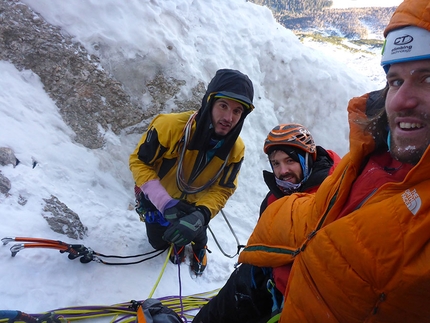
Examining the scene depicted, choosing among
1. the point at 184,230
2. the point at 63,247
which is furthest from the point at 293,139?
the point at 63,247

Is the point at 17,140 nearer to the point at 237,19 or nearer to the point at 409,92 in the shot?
the point at 409,92

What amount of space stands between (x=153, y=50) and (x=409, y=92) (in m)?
5.80

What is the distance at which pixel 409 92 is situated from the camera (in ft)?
3.70

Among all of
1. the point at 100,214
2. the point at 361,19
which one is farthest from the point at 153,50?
the point at 361,19

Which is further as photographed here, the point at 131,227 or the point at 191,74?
the point at 191,74

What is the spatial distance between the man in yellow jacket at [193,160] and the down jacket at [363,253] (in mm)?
1487

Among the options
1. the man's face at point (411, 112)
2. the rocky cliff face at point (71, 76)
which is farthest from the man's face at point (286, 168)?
the rocky cliff face at point (71, 76)

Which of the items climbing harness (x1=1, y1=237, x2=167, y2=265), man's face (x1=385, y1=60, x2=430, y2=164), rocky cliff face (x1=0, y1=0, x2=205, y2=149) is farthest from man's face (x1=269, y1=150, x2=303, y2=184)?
rocky cliff face (x1=0, y1=0, x2=205, y2=149)

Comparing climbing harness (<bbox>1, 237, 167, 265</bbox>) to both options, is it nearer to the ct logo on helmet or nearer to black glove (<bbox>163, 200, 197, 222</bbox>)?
black glove (<bbox>163, 200, 197, 222</bbox>)

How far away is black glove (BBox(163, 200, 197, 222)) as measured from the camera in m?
2.84

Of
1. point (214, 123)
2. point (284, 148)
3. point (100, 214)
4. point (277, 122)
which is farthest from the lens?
point (277, 122)

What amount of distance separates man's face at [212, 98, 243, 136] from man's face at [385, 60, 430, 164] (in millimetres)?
1737

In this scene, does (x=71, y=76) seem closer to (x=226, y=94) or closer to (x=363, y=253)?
(x=226, y=94)

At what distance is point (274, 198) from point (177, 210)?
0.99m
